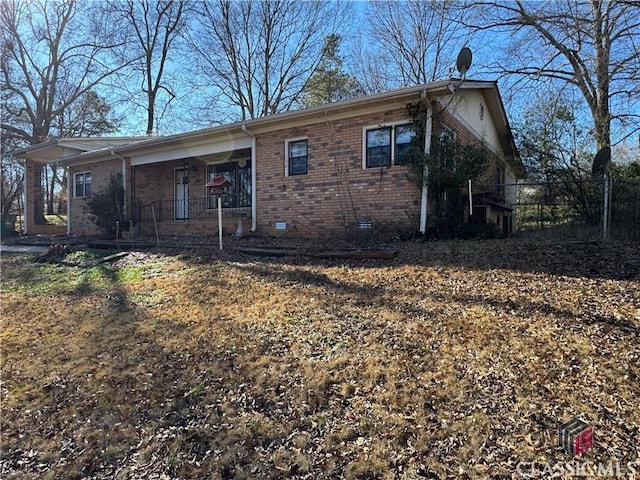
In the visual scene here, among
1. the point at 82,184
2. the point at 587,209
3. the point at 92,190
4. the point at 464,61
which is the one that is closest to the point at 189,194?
the point at 92,190

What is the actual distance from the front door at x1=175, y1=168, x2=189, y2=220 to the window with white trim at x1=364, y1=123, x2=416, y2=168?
8.05 metres

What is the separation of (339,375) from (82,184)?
16951 millimetres

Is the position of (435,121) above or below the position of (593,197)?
above

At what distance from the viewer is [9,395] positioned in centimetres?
363

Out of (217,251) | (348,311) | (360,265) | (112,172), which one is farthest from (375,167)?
(112,172)

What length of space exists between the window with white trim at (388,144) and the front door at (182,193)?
317 inches

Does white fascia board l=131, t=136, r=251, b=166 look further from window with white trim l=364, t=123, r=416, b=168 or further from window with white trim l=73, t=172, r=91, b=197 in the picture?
window with white trim l=364, t=123, r=416, b=168

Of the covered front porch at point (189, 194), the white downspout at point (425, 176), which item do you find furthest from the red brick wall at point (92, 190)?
the white downspout at point (425, 176)

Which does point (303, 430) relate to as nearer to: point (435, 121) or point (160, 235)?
point (435, 121)

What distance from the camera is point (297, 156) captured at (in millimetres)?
10547

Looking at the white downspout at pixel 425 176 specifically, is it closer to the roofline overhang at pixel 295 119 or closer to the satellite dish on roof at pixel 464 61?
the roofline overhang at pixel 295 119

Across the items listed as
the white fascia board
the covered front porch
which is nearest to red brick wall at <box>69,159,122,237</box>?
the covered front porch

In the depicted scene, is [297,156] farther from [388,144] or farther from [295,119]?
[388,144]

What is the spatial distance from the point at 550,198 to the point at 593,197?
1309 mm
